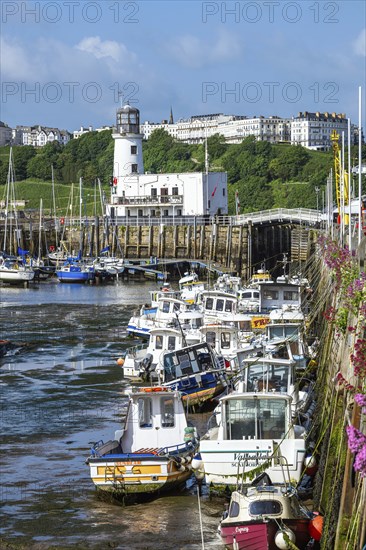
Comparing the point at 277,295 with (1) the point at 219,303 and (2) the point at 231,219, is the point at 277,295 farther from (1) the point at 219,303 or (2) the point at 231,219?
(2) the point at 231,219

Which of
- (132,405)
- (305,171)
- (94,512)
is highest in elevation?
(305,171)

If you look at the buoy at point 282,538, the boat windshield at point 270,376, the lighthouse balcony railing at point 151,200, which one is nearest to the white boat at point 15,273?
the lighthouse balcony railing at point 151,200

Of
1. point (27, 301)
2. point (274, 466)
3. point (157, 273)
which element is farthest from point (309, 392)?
point (157, 273)

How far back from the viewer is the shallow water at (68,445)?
2303 centimetres

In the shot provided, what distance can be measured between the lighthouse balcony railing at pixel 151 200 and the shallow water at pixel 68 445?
151 feet

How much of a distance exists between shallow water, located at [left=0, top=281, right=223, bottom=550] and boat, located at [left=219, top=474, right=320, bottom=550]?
134 cm

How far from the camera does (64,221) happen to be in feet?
357

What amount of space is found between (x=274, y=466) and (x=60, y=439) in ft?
31.5

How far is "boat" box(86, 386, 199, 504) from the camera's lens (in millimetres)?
24812

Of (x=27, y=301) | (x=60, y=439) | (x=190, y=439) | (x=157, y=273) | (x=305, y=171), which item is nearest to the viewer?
(x=190, y=439)

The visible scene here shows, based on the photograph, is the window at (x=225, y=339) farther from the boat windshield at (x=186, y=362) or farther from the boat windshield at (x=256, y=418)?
the boat windshield at (x=256, y=418)

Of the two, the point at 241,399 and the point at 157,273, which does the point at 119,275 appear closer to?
the point at 157,273

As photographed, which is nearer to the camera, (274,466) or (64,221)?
(274,466)

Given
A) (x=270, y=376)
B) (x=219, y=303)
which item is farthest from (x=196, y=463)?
(x=219, y=303)
